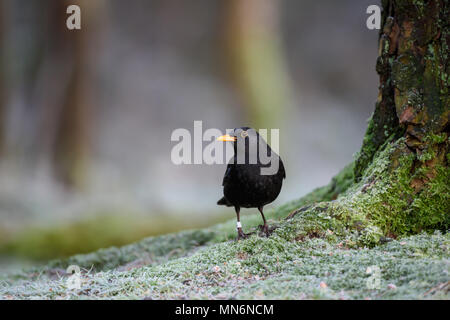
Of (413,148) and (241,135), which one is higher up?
(241,135)

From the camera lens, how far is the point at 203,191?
10.3 meters

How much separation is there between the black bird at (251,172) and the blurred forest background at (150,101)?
17.3 ft

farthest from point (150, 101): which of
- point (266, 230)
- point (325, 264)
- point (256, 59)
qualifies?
point (325, 264)

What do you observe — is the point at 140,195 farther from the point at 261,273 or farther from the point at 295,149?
the point at 261,273

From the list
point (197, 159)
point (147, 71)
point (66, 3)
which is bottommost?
point (197, 159)

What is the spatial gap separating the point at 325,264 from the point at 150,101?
874cm

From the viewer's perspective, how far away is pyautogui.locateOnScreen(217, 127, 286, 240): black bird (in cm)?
342

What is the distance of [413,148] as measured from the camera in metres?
3.28

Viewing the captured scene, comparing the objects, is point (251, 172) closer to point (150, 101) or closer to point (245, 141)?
point (245, 141)

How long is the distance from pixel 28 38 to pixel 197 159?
4.67m

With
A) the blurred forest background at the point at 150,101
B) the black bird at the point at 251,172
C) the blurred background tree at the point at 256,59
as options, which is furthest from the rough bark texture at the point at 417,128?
the blurred background tree at the point at 256,59

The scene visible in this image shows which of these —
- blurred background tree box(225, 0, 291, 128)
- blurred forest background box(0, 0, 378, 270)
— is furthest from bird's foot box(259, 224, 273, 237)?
blurred background tree box(225, 0, 291, 128)

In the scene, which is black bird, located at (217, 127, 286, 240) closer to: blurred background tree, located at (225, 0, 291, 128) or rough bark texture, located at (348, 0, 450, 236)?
rough bark texture, located at (348, 0, 450, 236)

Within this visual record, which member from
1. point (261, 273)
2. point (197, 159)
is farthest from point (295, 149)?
point (261, 273)
